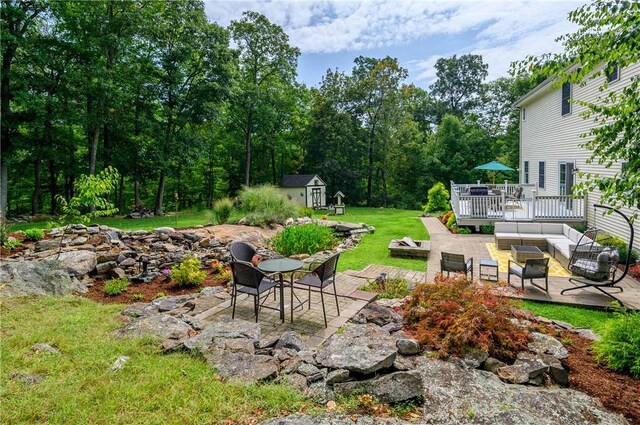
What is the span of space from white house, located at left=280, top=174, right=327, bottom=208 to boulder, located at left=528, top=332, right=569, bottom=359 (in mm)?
21873

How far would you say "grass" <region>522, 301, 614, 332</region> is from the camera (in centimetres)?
493

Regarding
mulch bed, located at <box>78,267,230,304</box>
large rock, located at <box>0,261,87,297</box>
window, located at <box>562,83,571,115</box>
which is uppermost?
window, located at <box>562,83,571,115</box>

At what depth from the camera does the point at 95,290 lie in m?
5.78

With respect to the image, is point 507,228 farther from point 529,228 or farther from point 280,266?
point 280,266

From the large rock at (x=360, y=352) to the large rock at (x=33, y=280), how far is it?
14.8 feet

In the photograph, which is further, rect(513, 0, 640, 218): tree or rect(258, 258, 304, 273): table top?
rect(258, 258, 304, 273): table top

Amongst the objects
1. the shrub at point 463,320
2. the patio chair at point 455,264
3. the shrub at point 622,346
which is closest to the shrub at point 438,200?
the patio chair at point 455,264

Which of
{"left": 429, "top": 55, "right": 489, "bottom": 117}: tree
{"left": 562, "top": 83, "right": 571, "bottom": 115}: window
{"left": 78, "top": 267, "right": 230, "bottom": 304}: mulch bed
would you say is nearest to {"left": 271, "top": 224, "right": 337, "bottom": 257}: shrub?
{"left": 78, "top": 267, "right": 230, "bottom": 304}: mulch bed

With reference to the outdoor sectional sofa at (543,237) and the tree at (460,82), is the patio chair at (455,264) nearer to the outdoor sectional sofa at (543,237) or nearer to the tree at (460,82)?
the outdoor sectional sofa at (543,237)

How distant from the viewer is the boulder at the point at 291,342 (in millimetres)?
3517

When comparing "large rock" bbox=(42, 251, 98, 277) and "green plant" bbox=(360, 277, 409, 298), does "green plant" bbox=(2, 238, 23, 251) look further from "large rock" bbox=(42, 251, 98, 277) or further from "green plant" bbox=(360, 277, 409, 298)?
"green plant" bbox=(360, 277, 409, 298)

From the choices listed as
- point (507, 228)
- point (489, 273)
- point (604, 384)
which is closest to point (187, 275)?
point (604, 384)

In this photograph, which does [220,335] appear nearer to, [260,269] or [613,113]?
[260,269]

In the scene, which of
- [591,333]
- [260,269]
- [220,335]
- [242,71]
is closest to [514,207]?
[591,333]
